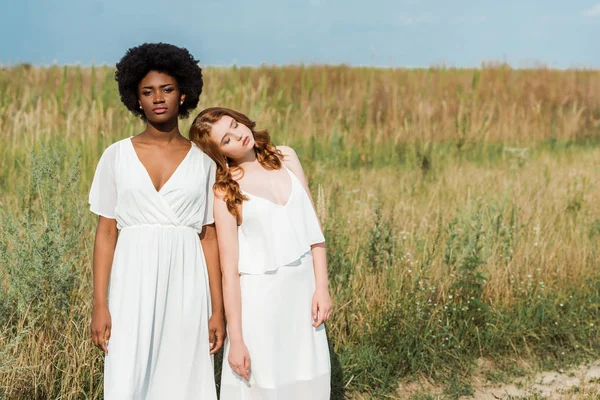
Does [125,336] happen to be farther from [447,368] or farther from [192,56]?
[447,368]

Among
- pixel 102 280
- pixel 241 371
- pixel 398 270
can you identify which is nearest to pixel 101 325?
pixel 102 280

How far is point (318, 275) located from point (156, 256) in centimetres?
60

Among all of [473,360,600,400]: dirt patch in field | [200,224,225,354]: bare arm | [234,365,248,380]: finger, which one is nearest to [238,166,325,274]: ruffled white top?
Result: [200,224,225,354]: bare arm

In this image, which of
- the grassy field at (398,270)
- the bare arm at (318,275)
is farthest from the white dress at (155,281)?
the grassy field at (398,270)

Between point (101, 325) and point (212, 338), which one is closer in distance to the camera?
point (101, 325)

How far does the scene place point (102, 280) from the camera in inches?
100

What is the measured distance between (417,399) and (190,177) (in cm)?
206

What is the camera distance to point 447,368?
169 inches

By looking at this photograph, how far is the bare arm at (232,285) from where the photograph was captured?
2.52 metres

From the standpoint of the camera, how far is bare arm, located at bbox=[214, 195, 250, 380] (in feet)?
8.27

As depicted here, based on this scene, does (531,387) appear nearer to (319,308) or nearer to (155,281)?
Result: (319,308)

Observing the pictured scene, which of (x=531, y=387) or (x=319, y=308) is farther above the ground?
(x=319, y=308)

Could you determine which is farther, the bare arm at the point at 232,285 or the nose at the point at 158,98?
the nose at the point at 158,98

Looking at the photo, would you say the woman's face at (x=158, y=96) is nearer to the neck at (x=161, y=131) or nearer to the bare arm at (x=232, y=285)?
the neck at (x=161, y=131)
